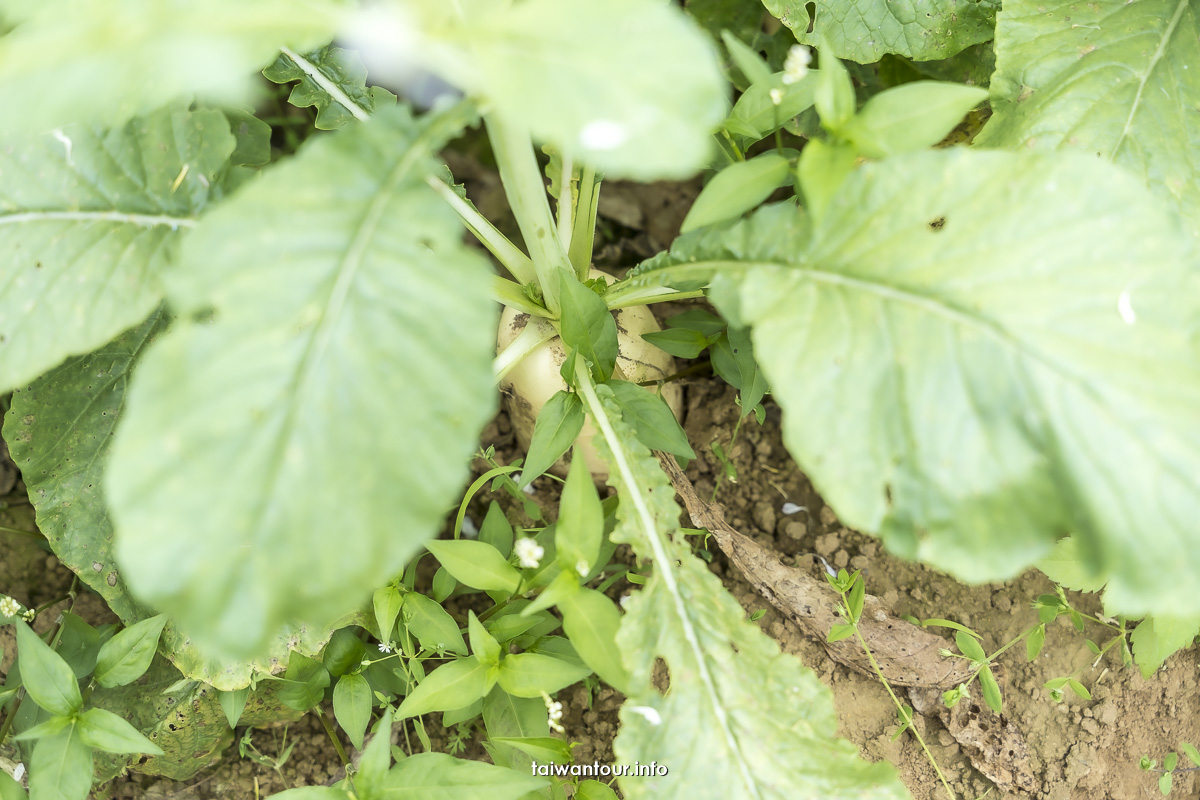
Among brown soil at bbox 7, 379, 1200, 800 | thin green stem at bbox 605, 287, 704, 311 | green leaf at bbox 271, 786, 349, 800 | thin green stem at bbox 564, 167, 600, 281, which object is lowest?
brown soil at bbox 7, 379, 1200, 800

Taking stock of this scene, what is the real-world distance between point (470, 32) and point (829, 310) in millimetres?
527

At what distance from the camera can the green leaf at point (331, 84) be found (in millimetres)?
1333

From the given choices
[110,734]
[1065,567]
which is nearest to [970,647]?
[1065,567]

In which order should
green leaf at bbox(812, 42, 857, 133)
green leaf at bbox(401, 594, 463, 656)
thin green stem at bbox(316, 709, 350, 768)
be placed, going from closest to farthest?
1. green leaf at bbox(812, 42, 857, 133)
2. green leaf at bbox(401, 594, 463, 656)
3. thin green stem at bbox(316, 709, 350, 768)

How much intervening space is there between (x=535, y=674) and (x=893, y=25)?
1.37 metres

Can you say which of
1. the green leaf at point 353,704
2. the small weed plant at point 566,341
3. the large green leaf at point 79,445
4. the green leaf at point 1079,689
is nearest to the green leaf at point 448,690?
the small weed plant at point 566,341

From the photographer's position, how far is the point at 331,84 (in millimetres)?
1346

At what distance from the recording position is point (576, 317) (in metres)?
1.13

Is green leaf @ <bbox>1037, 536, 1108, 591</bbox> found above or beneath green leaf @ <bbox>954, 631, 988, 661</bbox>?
above

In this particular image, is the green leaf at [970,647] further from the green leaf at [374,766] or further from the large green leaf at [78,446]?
the large green leaf at [78,446]

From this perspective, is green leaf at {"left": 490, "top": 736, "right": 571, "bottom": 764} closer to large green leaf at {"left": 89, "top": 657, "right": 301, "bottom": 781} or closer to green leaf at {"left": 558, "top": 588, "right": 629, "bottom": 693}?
green leaf at {"left": 558, "top": 588, "right": 629, "bottom": 693}

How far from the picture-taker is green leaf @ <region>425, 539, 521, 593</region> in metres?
1.10

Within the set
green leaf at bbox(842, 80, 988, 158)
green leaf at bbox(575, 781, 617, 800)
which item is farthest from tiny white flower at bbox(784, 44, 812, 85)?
green leaf at bbox(575, 781, 617, 800)

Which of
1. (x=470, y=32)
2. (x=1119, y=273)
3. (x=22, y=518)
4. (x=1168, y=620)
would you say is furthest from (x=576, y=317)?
(x=22, y=518)
